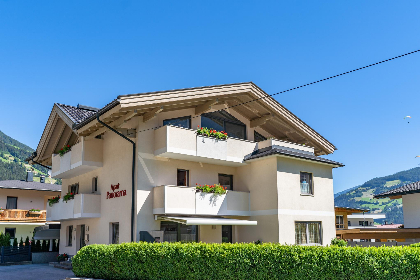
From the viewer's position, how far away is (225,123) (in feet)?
81.0

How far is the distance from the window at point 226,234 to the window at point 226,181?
2206 millimetres

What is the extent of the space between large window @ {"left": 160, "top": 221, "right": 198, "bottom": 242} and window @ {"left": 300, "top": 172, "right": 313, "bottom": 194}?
613 centimetres

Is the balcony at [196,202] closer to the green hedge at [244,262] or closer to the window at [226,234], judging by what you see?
the window at [226,234]

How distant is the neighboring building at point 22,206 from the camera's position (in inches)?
1512

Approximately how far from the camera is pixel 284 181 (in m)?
22.3

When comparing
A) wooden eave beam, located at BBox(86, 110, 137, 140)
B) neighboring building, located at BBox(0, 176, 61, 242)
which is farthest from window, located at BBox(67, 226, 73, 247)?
neighboring building, located at BBox(0, 176, 61, 242)

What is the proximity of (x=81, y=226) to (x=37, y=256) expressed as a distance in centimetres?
523

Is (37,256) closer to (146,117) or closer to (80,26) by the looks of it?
(146,117)

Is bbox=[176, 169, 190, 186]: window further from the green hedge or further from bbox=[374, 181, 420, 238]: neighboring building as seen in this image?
bbox=[374, 181, 420, 238]: neighboring building

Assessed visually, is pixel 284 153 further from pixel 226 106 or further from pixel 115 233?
pixel 115 233

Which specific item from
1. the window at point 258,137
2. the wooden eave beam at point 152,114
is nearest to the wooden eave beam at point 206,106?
the wooden eave beam at point 152,114

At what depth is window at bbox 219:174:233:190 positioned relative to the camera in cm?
2397

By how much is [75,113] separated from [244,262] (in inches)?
606

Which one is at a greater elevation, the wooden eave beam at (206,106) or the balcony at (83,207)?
the wooden eave beam at (206,106)
